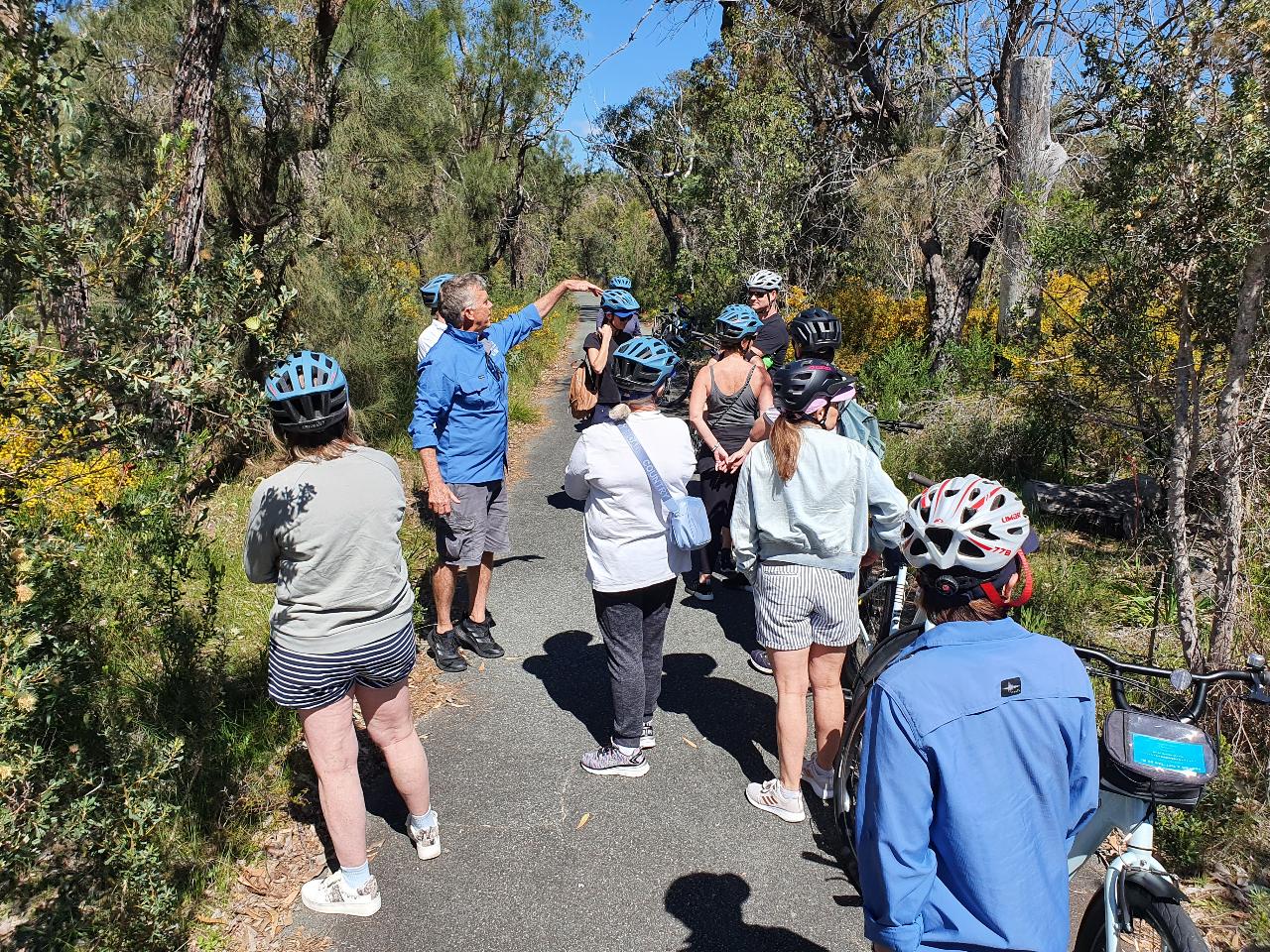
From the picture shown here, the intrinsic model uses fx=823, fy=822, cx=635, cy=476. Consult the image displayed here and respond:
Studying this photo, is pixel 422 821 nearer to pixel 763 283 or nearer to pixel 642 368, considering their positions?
pixel 642 368

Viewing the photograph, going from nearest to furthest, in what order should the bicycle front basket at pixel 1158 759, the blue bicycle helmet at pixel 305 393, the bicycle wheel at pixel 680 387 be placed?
the bicycle front basket at pixel 1158 759
the blue bicycle helmet at pixel 305 393
the bicycle wheel at pixel 680 387

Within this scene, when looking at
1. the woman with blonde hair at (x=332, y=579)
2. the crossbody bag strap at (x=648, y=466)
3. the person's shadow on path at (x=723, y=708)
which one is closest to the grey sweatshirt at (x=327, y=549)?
the woman with blonde hair at (x=332, y=579)

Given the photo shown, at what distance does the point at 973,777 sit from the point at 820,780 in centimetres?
216

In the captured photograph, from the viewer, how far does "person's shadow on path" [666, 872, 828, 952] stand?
9.43ft

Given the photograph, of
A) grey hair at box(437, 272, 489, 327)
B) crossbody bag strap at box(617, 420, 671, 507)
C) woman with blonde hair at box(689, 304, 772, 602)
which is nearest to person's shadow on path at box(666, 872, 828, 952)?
crossbody bag strap at box(617, 420, 671, 507)

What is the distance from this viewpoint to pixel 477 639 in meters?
5.00

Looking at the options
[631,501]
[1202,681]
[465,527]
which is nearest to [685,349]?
[465,527]

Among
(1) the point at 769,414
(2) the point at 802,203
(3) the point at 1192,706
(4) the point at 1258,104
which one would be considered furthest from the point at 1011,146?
(3) the point at 1192,706

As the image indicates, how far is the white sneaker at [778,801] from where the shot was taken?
3512 millimetres

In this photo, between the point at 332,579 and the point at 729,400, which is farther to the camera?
the point at 729,400

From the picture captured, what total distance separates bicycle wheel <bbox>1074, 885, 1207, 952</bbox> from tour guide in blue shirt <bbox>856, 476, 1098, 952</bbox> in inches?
16.6

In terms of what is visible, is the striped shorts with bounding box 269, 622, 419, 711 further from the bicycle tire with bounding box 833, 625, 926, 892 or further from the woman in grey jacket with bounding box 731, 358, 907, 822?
the bicycle tire with bounding box 833, 625, 926, 892

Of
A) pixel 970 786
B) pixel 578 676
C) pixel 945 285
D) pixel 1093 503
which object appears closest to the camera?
pixel 970 786

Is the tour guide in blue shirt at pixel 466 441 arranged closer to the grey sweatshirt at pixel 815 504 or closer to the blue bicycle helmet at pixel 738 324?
the blue bicycle helmet at pixel 738 324
